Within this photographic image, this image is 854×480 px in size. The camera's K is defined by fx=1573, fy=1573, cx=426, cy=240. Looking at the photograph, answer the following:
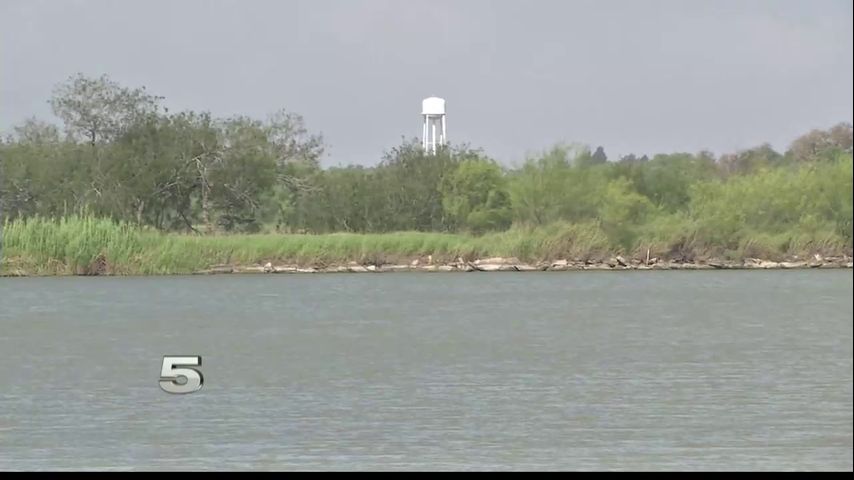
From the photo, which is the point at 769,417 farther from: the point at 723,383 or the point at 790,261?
the point at 790,261

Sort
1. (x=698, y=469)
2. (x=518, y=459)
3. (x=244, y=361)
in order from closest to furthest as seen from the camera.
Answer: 1. (x=698, y=469)
2. (x=518, y=459)
3. (x=244, y=361)

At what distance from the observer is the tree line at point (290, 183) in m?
43.2

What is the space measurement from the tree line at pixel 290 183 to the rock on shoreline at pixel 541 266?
88 centimetres

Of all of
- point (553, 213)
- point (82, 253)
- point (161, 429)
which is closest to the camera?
point (161, 429)

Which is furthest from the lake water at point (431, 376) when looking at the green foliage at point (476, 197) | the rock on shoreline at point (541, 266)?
the green foliage at point (476, 197)

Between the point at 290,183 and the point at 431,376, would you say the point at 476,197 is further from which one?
the point at 431,376

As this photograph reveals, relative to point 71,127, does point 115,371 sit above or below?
below

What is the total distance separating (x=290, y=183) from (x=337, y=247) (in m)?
4.55

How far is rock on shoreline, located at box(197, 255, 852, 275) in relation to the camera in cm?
4078

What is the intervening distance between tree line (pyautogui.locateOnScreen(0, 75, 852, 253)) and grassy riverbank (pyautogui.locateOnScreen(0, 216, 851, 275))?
0.52 metres

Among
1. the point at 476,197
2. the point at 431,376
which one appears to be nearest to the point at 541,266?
the point at 476,197

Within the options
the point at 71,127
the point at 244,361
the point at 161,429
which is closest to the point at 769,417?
the point at 161,429

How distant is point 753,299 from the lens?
31906 millimetres

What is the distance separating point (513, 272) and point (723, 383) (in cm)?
2438
